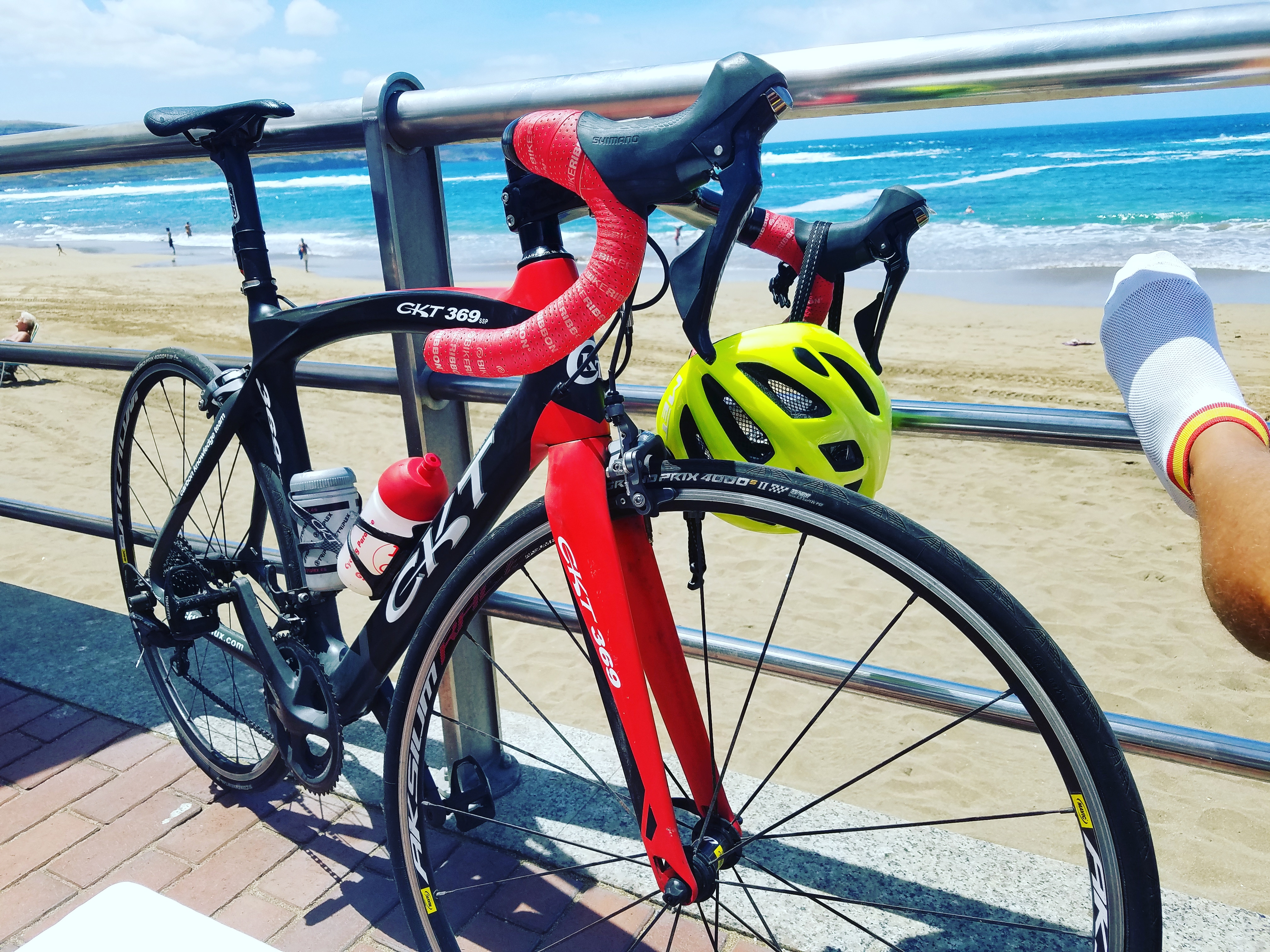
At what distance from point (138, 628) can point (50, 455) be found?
20.5 feet

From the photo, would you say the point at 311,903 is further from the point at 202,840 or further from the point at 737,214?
the point at 737,214

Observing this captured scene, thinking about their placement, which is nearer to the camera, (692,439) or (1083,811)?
(1083,811)

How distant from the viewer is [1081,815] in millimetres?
1183

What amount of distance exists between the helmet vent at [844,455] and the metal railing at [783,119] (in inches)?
10.8

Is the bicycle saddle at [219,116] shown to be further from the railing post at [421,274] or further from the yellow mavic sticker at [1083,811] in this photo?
the yellow mavic sticker at [1083,811]

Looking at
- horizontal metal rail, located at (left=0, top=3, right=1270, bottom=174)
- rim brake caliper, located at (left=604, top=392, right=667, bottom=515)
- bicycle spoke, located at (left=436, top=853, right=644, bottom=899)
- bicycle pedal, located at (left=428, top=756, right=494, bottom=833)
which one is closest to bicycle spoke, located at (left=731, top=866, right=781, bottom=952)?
bicycle spoke, located at (left=436, top=853, right=644, bottom=899)

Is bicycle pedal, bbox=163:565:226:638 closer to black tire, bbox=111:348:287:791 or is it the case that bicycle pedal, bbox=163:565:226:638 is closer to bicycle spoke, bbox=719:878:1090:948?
black tire, bbox=111:348:287:791

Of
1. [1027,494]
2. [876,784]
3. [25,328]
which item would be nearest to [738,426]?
[876,784]

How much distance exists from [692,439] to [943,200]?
2763 centimetres

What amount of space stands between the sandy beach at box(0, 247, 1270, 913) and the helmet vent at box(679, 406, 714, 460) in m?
2.30

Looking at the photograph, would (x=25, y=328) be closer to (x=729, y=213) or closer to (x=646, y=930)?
(x=646, y=930)

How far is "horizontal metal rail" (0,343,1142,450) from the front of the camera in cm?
139

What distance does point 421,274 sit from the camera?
1.99 meters

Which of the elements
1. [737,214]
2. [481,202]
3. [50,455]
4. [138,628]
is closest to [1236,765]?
[737,214]
